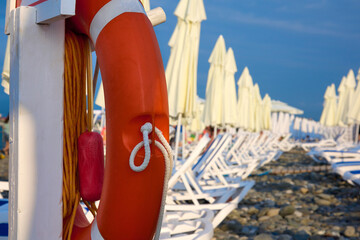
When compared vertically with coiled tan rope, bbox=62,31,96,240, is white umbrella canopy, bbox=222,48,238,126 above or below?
Answer: above

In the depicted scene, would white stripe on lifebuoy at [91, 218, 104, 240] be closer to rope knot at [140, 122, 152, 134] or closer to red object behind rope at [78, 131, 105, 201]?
red object behind rope at [78, 131, 105, 201]

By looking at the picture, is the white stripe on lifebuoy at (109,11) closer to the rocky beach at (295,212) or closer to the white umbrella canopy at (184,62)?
the rocky beach at (295,212)

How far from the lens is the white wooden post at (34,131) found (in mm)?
1448

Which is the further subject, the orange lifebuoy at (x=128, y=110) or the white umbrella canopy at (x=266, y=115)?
the white umbrella canopy at (x=266, y=115)

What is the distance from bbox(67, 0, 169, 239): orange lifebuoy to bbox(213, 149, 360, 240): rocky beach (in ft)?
10.8

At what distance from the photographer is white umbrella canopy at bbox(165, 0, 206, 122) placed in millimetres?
7066

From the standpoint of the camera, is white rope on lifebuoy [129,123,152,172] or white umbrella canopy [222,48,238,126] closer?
white rope on lifebuoy [129,123,152,172]

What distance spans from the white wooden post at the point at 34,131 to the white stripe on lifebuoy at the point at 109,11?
22 cm

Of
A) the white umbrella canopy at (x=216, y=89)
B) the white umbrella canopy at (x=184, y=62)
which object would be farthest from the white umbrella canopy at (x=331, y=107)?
the white umbrella canopy at (x=184, y=62)

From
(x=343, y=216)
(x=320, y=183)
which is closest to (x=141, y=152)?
(x=343, y=216)

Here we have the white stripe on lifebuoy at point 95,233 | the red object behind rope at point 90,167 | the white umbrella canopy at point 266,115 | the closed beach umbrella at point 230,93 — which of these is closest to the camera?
the white stripe on lifebuoy at point 95,233

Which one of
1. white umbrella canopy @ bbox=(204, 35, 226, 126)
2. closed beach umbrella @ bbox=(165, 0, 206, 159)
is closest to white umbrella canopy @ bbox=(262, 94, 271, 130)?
white umbrella canopy @ bbox=(204, 35, 226, 126)

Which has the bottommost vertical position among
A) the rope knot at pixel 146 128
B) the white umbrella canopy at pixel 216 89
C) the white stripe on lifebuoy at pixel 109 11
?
the rope knot at pixel 146 128

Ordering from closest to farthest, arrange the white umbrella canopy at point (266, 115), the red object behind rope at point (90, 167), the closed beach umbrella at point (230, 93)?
the red object behind rope at point (90, 167), the closed beach umbrella at point (230, 93), the white umbrella canopy at point (266, 115)
